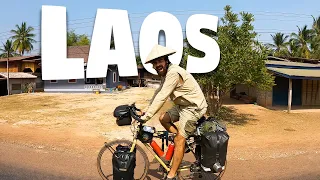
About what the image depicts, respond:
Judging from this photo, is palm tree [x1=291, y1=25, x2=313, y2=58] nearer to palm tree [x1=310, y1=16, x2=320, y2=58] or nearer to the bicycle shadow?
palm tree [x1=310, y1=16, x2=320, y2=58]

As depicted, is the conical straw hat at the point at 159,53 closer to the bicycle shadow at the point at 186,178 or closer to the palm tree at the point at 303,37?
the bicycle shadow at the point at 186,178

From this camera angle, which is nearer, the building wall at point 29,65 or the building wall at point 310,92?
the building wall at point 310,92

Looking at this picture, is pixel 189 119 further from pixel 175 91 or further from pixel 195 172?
pixel 195 172

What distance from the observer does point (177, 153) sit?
3930mm

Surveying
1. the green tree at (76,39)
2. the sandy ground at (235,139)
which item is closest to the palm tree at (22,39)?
the green tree at (76,39)

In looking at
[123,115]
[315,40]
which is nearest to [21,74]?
[123,115]

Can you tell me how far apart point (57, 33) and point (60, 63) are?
2.52 m

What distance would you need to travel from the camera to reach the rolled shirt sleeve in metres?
3.72

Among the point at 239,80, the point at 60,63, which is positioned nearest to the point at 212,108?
the point at 239,80

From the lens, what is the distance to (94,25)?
2325 cm

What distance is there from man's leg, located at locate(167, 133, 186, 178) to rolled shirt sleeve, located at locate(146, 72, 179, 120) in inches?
21.2

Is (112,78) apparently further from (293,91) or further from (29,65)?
(293,91)

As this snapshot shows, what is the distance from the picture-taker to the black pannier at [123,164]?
12.1ft

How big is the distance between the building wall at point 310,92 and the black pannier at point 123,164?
57.0ft
